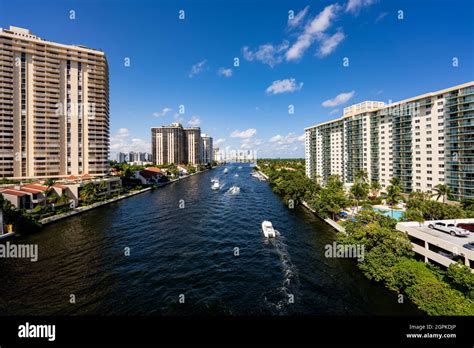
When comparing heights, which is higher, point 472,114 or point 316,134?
point 316,134

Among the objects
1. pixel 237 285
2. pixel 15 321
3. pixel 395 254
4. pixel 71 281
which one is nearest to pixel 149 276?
pixel 71 281

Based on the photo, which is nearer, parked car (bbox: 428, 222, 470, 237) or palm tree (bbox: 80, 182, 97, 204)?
parked car (bbox: 428, 222, 470, 237)

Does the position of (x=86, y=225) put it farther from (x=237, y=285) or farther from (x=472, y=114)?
(x=472, y=114)

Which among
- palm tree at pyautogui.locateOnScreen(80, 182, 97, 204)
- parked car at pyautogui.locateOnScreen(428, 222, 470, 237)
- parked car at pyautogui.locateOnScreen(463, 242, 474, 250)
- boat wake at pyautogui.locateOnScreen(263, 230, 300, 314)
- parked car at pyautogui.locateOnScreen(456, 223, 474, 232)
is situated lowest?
boat wake at pyautogui.locateOnScreen(263, 230, 300, 314)

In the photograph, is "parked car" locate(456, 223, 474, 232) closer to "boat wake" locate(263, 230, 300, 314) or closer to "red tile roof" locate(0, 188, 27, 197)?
"boat wake" locate(263, 230, 300, 314)

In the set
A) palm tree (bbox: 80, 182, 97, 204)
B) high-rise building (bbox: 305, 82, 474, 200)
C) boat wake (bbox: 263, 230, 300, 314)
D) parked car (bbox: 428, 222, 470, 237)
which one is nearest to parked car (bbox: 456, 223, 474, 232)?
parked car (bbox: 428, 222, 470, 237)

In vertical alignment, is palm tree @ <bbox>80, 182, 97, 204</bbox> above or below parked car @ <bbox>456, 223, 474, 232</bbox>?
above

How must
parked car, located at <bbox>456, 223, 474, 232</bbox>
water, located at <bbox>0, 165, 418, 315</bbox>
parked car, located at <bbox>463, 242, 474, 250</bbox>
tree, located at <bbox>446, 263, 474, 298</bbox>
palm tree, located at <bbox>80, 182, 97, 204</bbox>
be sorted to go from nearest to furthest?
tree, located at <bbox>446, 263, 474, 298</bbox>
water, located at <bbox>0, 165, 418, 315</bbox>
parked car, located at <bbox>463, 242, 474, 250</bbox>
parked car, located at <bbox>456, 223, 474, 232</bbox>
palm tree, located at <bbox>80, 182, 97, 204</bbox>

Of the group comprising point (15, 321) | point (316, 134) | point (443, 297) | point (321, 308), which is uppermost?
point (316, 134)
